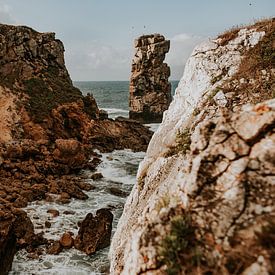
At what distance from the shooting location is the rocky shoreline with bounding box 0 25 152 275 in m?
17.9

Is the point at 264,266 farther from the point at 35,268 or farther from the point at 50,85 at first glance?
the point at 50,85

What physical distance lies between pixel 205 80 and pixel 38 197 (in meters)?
16.8

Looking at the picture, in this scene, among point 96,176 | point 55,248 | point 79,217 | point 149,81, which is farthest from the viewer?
point 149,81

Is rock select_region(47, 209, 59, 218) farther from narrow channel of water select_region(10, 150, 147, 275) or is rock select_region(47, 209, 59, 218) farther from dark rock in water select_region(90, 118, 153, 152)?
dark rock in water select_region(90, 118, 153, 152)

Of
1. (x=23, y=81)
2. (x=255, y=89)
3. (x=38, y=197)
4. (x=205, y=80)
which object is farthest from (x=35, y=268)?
(x=23, y=81)

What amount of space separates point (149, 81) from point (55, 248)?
52.8 m

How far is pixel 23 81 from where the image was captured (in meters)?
41.9

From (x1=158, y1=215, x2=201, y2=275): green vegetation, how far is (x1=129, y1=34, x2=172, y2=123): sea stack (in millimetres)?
62296

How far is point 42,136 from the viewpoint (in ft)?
112

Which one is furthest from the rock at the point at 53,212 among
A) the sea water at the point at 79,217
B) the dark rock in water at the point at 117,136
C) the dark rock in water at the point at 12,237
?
the dark rock in water at the point at 117,136

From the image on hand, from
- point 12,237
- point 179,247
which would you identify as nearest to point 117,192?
point 12,237

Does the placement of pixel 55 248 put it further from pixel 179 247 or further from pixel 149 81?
pixel 149 81

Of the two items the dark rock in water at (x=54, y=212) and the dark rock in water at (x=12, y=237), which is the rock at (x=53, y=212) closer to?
the dark rock in water at (x=54, y=212)

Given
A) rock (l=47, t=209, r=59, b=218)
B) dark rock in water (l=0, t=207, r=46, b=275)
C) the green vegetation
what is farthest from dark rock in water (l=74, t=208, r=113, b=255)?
the green vegetation
